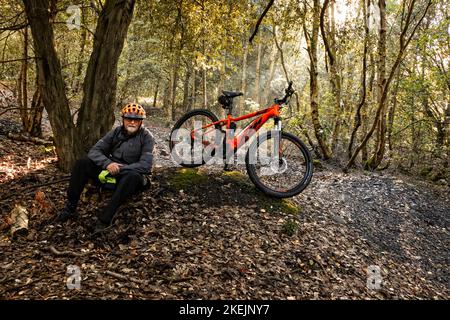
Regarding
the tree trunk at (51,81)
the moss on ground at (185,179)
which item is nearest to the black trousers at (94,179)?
the moss on ground at (185,179)

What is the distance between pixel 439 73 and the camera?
1059cm

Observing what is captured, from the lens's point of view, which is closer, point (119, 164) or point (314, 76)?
point (119, 164)

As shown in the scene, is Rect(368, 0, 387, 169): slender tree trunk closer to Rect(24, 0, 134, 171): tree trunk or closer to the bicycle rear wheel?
the bicycle rear wheel

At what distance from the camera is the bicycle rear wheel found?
587 centimetres

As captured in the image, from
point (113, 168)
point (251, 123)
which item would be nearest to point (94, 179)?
point (113, 168)

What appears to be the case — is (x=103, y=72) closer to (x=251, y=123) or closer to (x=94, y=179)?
(x=94, y=179)

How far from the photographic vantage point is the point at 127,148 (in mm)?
4602

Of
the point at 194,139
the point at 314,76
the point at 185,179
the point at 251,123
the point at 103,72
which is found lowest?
the point at 185,179

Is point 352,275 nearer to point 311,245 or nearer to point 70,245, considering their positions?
point 311,245

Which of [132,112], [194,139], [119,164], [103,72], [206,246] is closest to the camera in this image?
[206,246]

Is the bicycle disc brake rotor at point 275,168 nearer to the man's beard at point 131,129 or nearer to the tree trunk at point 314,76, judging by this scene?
the man's beard at point 131,129

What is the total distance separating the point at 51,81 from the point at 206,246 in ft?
11.3

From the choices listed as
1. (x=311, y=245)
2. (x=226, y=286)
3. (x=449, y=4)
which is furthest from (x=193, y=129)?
(x=449, y=4)

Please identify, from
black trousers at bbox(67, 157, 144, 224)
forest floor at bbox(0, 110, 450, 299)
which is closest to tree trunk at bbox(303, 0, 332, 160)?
forest floor at bbox(0, 110, 450, 299)
